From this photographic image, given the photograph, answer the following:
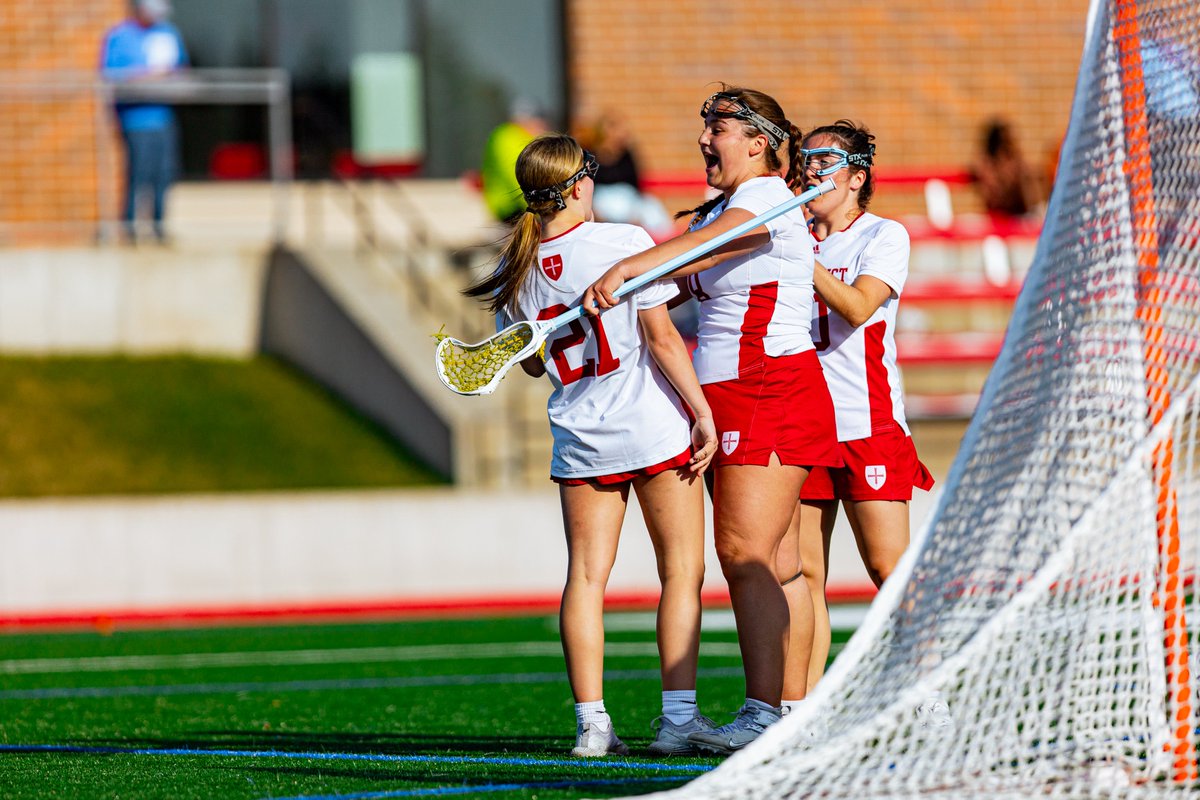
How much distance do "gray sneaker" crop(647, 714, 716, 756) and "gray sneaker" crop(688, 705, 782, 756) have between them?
0.07ft

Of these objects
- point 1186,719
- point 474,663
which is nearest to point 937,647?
point 1186,719

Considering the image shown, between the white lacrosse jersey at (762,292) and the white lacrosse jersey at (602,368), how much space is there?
0.15m

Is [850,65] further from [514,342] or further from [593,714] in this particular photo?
[593,714]

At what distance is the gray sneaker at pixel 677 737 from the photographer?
5.70 m

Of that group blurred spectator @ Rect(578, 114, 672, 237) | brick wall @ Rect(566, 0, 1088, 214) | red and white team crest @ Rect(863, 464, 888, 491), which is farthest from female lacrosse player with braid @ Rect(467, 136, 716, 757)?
brick wall @ Rect(566, 0, 1088, 214)

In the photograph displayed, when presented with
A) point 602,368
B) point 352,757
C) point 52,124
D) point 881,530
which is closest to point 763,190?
point 602,368

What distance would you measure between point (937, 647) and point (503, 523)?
9190 millimetres

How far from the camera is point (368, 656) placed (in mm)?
10078

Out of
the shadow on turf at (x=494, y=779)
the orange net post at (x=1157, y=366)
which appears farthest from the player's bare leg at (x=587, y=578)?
the orange net post at (x=1157, y=366)

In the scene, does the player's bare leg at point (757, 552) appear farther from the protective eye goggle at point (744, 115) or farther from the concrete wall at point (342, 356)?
the concrete wall at point (342, 356)

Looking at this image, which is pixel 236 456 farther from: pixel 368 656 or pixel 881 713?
pixel 881 713

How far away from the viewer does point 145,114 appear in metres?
15.9

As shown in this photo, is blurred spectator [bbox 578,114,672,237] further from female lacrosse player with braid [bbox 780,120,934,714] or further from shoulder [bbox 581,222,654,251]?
shoulder [bbox 581,222,654,251]

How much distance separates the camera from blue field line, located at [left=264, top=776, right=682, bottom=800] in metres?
4.96
